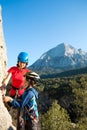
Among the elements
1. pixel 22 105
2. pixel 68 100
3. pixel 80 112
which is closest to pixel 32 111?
pixel 22 105

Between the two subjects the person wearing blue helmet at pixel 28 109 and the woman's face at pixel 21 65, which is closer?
the person wearing blue helmet at pixel 28 109

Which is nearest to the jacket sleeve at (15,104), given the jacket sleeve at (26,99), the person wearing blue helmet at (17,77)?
the jacket sleeve at (26,99)

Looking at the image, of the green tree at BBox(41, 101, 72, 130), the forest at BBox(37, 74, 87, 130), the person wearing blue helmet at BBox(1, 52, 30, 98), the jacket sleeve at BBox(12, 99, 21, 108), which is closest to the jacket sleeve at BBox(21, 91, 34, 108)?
the jacket sleeve at BBox(12, 99, 21, 108)

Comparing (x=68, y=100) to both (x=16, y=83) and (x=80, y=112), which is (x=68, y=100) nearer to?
(x=80, y=112)

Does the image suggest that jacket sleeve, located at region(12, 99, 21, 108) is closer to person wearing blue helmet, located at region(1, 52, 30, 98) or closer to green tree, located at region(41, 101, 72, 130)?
person wearing blue helmet, located at region(1, 52, 30, 98)

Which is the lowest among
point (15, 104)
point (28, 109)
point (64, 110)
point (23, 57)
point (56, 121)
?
point (56, 121)

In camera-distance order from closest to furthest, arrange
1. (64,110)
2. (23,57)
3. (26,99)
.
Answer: (26,99), (23,57), (64,110)

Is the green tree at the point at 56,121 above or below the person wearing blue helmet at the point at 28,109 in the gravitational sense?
below

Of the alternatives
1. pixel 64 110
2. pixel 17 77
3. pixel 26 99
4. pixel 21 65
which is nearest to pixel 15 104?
pixel 26 99

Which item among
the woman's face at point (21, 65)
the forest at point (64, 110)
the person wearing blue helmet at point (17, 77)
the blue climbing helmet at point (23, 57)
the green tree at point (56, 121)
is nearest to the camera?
the blue climbing helmet at point (23, 57)

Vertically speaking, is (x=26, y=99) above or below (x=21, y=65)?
below

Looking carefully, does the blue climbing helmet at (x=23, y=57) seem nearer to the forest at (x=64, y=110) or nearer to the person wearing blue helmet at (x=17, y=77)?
the person wearing blue helmet at (x=17, y=77)

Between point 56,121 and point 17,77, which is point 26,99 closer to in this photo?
point 17,77

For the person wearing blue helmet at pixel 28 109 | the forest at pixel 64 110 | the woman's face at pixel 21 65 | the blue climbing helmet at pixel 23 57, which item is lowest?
the forest at pixel 64 110
